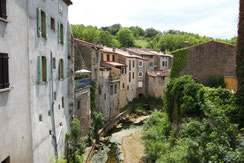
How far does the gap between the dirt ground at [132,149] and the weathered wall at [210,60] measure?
11.1 metres

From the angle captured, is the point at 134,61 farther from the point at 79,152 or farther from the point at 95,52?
the point at 79,152

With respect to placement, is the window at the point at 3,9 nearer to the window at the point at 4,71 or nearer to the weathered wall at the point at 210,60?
the window at the point at 4,71

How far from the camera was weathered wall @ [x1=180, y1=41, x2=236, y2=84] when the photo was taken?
21.4 m

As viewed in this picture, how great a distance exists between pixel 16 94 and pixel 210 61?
2078cm

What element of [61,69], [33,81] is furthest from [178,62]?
[33,81]

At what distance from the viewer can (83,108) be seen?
2066 cm

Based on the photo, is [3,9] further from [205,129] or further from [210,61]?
[210,61]

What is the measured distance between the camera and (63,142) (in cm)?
1566

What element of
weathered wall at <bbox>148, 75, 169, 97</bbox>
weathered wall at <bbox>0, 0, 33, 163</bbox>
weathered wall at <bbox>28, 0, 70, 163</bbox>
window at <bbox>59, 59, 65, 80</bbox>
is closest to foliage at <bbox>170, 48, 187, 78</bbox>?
weathered wall at <bbox>28, 0, 70, 163</bbox>

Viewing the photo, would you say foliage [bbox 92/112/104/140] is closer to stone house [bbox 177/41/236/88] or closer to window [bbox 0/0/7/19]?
stone house [bbox 177/41/236/88]

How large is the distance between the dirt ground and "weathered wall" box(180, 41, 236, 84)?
1111cm

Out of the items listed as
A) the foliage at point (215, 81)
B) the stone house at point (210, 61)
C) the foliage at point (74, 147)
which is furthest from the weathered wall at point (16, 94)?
the foliage at point (215, 81)

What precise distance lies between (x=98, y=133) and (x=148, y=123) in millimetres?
6773

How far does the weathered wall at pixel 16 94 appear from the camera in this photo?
7305 millimetres
